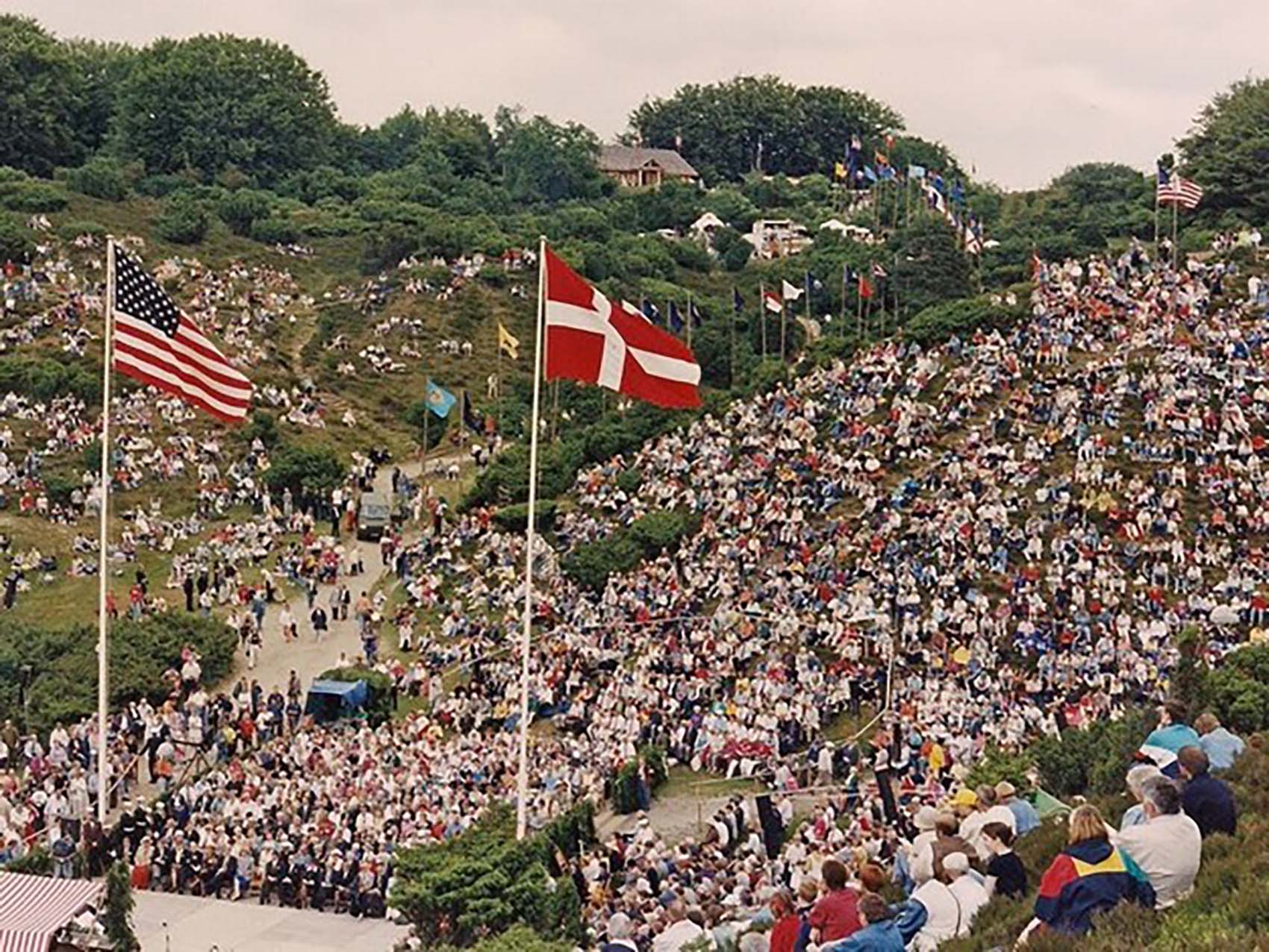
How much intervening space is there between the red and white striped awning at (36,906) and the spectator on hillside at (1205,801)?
1246 centimetres

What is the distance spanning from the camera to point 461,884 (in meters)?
22.2

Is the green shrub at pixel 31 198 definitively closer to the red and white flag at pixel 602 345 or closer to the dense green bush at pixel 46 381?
the dense green bush at pixel 46 381

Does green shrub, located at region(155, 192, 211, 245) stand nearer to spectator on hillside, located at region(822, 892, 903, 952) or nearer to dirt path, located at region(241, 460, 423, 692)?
dirt path, located at region(241, 460, 423, 692)

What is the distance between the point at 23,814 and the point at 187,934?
5.05 m

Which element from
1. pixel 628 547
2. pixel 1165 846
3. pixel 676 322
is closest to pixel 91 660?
pixel 628 547

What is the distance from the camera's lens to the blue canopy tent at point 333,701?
36.8m

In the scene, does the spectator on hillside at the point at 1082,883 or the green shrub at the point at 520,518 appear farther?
the green shrub at the point at 520,518

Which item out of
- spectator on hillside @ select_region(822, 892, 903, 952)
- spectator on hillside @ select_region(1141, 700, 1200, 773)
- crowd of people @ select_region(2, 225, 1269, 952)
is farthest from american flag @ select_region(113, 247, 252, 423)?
spectator on hillside @ select_region(822, 892, 903, 952)

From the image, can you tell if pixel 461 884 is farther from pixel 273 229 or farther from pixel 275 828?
pixel 273 229

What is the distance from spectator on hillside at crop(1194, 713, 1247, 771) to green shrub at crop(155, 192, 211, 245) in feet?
249

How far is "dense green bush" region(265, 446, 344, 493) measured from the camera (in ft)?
177

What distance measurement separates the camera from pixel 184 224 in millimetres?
86750

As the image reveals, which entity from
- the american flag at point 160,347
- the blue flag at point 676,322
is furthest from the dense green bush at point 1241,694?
the blue flag at point 676,322

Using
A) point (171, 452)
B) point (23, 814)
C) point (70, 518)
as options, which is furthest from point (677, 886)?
point (171, 452)
